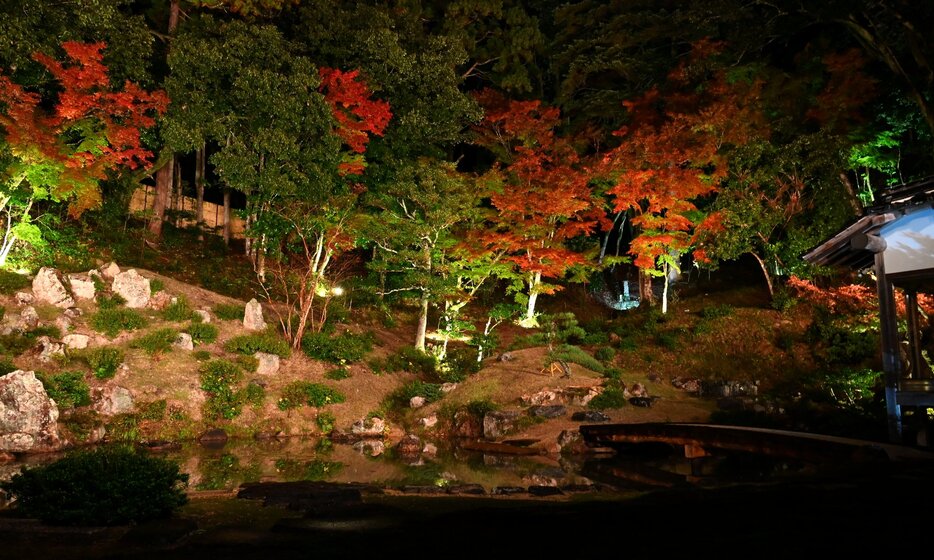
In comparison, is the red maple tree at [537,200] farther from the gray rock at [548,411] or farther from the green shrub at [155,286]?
the green shrub at [155,286]

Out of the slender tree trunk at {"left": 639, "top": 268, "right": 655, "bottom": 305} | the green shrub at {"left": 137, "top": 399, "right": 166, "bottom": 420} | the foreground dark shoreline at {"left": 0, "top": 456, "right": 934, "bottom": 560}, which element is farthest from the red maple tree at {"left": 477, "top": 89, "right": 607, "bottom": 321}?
the foreground dark shoreline at {"left": 0, "top": 456, "right": 934, "bottom": 560}

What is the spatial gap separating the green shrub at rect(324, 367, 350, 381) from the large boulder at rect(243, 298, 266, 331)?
8.68 feet

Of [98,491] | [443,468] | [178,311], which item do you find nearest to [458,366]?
[443,468]

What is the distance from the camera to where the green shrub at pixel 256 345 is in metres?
16.6

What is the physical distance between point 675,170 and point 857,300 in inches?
298

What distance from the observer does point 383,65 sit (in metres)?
20.3

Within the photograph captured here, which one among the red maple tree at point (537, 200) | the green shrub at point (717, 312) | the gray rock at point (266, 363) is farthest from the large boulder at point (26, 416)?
the green shrub at point (717, 312)

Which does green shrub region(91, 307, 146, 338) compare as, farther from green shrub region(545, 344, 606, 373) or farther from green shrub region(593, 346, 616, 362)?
green shrub region(593, 346, 616, 362)

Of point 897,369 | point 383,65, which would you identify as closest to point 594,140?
point 383,65

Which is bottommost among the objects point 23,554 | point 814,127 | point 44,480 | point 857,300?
point 23,554

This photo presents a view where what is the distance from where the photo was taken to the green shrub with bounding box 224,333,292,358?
16562mm

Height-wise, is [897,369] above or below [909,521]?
above

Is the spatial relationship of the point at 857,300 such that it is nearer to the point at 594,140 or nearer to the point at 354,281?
the point at 594,140

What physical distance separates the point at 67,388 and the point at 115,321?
9.05 ft
